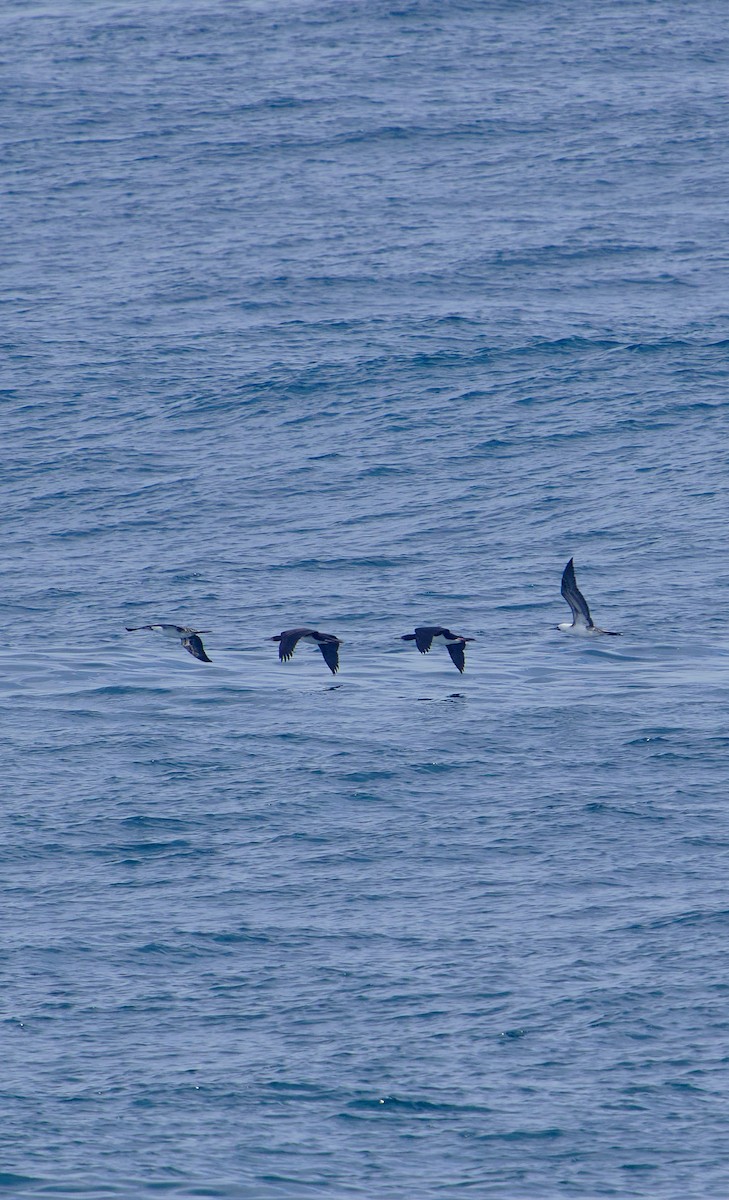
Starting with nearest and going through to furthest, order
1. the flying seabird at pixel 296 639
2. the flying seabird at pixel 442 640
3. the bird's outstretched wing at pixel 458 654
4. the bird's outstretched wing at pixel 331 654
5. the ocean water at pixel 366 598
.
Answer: the ocean water at pixel 366 598 → the flying seabird at pixel 296 639 → the flying seabird at pixel 442 640 → the bird's outstretched wing at pixel 331 654 → the bird's outstretched wing at pixel 458 654

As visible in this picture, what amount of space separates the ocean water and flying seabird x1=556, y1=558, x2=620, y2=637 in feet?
2.91

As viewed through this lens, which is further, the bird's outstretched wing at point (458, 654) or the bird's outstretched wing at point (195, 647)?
the bird's outstretched wing at point (458, 654)

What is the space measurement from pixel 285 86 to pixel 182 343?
18841 millimetres

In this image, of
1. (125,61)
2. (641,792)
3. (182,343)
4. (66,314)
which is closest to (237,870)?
(641,792)

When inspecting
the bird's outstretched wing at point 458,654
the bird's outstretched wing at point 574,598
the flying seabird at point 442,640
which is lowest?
the bird's outstretched wing at point 458,654

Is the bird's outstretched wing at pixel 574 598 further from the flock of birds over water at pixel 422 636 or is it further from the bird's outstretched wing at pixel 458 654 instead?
the bird's outstretched wing at pixel 458 654

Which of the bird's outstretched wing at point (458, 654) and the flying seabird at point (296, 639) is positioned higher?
the flying seabird at point (296, 639)

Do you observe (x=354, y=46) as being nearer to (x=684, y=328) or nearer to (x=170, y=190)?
(x=170, y=190)

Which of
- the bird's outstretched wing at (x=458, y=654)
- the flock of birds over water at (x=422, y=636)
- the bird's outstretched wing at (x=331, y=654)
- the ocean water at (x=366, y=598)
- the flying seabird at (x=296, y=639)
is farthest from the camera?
the bird's outstretched wing at (x=458, y=654)

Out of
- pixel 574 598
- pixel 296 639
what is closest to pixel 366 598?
pixel 296 639

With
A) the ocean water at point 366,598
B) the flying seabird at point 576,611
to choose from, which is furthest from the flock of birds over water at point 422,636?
the ocean water at point 366,598

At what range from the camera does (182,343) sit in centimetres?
5078

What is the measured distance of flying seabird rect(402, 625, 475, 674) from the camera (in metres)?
30.6

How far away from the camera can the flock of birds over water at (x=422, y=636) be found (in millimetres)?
30500
